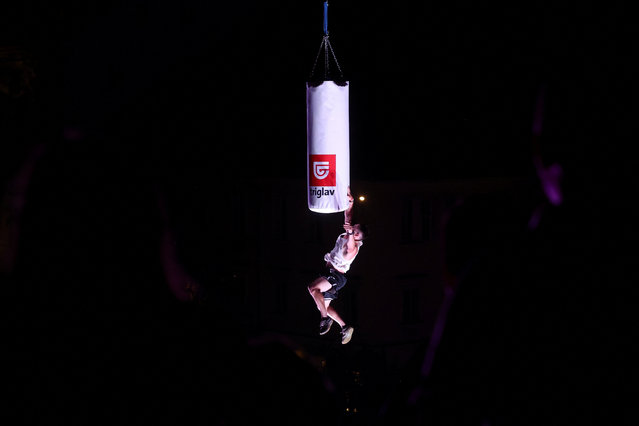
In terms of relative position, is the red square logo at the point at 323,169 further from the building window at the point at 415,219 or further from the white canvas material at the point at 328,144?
the building window at the point at 415,219

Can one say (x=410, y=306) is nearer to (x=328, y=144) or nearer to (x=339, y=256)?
(x=339, y=256)

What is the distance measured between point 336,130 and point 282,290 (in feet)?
30.2

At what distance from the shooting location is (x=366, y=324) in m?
13.4

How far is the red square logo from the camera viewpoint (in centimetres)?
605

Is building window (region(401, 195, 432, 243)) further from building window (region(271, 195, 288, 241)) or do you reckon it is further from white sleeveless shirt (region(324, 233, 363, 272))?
white sleeveless shirt (region(324, 233, 363, 272))

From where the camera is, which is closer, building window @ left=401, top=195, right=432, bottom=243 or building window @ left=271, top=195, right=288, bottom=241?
building window @ left=401, top=195, right=432, bottom=243

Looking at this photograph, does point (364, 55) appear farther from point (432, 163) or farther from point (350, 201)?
point (350, 201)

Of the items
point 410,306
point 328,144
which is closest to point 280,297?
point 410,306

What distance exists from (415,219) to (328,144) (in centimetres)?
802

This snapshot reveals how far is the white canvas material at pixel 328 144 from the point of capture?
598cm

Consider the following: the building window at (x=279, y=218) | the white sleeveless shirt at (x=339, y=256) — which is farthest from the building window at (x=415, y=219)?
the white sleeveless shirt at (x=339, y=256)

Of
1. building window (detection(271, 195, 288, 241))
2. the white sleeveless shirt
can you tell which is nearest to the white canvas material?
the white sleeveless shirt

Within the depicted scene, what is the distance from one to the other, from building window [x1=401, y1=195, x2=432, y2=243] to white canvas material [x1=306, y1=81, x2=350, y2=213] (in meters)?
7.46

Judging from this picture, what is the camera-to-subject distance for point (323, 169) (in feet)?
19.9
